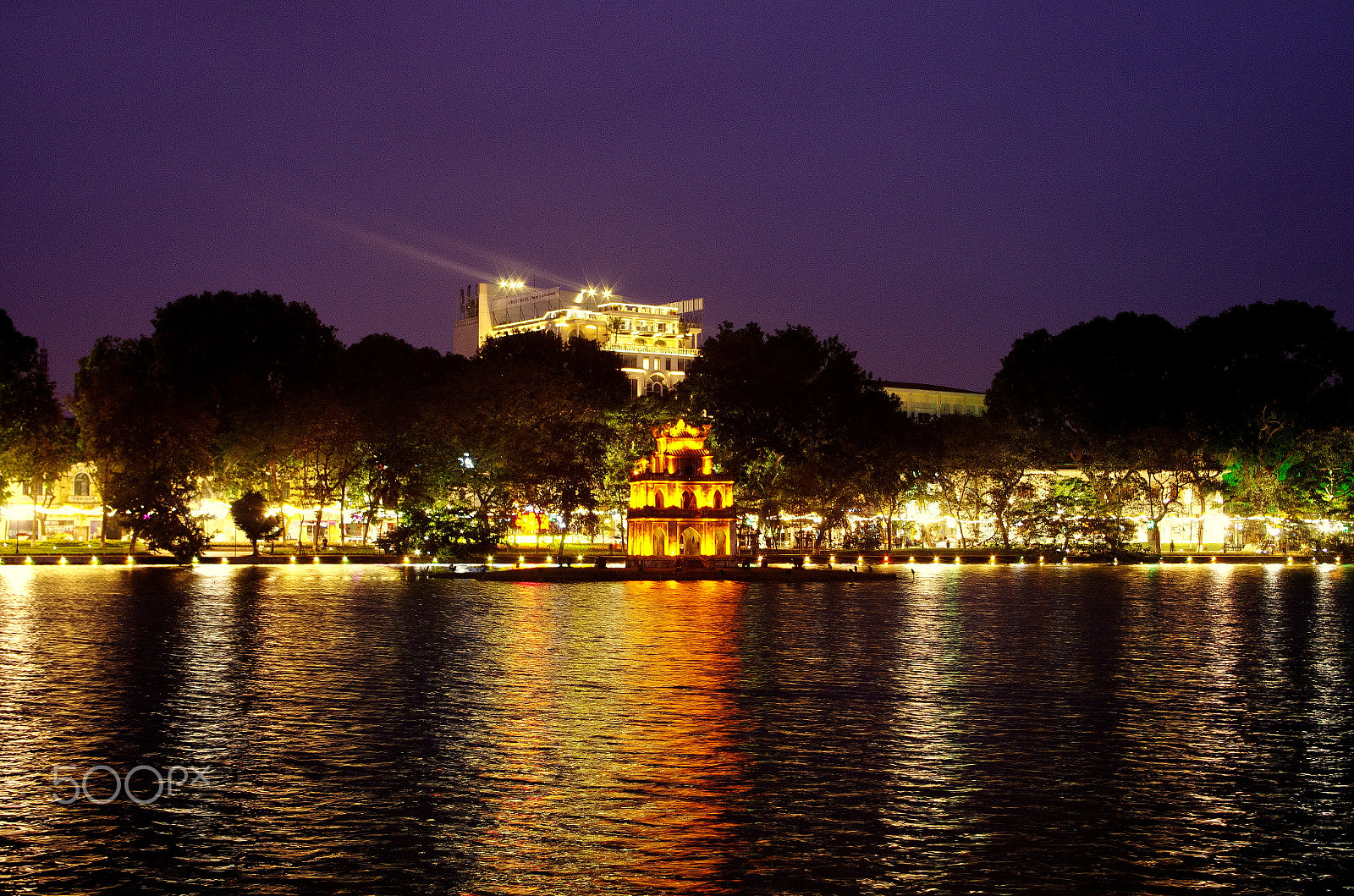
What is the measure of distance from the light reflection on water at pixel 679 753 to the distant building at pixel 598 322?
140m

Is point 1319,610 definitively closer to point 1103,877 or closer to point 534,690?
point 534,690

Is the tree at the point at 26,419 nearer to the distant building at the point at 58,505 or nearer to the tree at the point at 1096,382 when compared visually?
the distant building at the point at 58,505

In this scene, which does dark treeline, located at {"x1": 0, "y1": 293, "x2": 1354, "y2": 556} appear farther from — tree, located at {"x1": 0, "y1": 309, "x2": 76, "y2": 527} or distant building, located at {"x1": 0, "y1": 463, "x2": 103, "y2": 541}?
distant building, located at {"x1": 0, "y1": 463, "x2": 103, "y2": 541}

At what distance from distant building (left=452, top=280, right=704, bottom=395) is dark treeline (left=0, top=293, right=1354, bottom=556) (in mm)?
72189

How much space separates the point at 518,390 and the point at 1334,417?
5644 cm

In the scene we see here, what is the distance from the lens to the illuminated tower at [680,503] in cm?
6900

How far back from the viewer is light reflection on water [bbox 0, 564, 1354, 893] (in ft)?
43.8

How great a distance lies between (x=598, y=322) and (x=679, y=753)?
15905cm

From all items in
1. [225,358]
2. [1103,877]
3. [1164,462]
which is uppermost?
[225,358]

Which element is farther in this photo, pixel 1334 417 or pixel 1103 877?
pixel 1334 417

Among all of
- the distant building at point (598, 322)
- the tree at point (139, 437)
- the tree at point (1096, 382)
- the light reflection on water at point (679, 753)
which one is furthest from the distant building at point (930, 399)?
the light reflection on water at point (679, 753)

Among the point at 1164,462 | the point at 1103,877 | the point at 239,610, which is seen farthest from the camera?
the point at 1164,462

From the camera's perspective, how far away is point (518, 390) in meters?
82.2

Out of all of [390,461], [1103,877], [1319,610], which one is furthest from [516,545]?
[1103,877]
